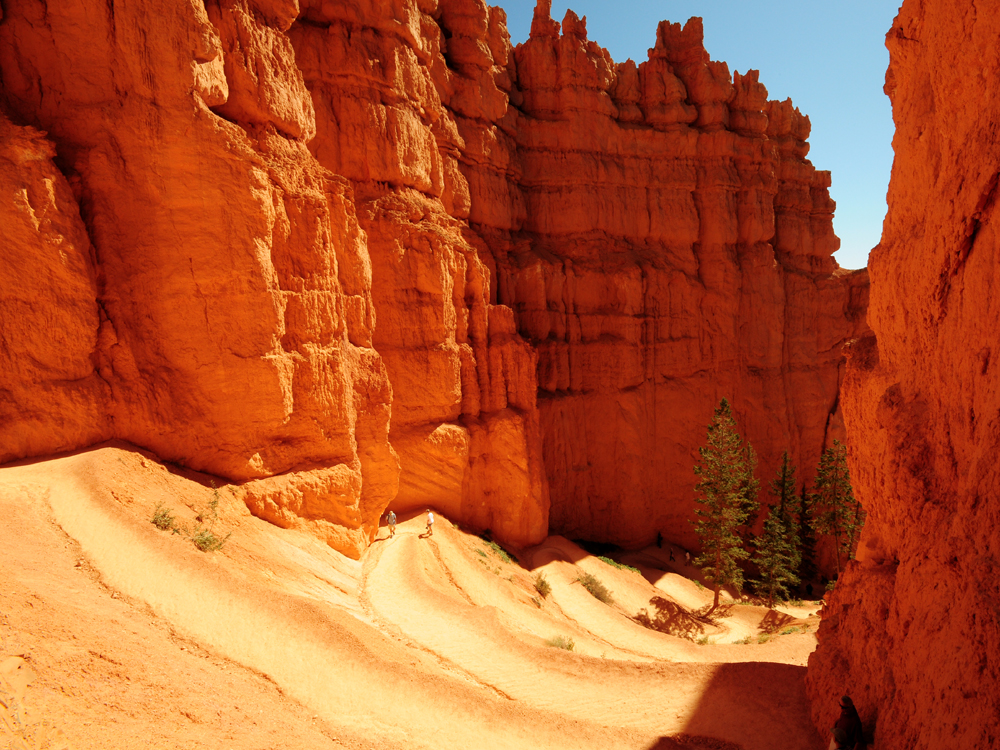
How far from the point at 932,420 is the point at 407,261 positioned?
16675mm

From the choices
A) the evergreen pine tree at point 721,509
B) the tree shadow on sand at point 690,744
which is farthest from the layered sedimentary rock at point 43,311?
the evergreen pine tree at point 721,509

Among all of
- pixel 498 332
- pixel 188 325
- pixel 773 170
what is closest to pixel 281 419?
pixel 188 325

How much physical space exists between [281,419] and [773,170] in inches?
1229

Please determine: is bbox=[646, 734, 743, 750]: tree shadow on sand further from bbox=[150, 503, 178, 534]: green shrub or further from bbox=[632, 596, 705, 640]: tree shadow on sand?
bbox=[632, 596, 705, 640]: tree shadow on sand

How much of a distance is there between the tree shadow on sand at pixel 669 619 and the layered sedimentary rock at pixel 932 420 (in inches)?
490

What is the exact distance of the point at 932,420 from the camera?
8.23 m

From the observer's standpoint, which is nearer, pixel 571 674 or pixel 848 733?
pixel 848 733

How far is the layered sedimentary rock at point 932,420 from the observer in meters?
6.39

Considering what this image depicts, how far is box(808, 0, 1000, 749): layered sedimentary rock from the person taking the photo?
6.39 m

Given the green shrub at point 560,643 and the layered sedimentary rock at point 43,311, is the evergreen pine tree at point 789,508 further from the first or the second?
the layered sedimentary rock at point 43,311

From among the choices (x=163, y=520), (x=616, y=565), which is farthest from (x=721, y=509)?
(x=163, y=520)

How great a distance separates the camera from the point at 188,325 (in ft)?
45.1

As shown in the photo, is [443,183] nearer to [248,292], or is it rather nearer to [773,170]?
[248,292]

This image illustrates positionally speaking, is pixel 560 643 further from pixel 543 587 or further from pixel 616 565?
pixel 616 565
